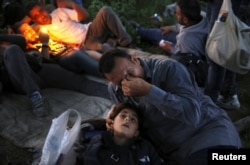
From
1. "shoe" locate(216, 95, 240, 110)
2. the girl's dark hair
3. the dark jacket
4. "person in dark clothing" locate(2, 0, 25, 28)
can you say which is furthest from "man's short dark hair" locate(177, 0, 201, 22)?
"person in dark clothing" locate(2, 0, 25, 28)

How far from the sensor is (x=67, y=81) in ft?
14.9

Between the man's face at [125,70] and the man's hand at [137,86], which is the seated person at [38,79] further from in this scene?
the man's hand at [137,86]

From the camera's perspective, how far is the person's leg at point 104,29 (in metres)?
5.16

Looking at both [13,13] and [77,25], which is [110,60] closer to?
[77,25]

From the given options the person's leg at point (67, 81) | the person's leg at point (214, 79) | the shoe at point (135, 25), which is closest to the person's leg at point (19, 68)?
the person's leg at point (67, 81)

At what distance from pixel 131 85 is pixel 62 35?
3.08 meters

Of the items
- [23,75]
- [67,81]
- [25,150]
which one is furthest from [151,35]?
[25,150]

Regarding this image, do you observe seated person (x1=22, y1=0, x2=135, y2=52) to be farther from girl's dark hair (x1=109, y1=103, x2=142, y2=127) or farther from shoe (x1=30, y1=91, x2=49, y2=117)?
girl's dark hair (x1=109, y1=103, x2=142, y2=127)

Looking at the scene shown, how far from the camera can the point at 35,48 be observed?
198 inches

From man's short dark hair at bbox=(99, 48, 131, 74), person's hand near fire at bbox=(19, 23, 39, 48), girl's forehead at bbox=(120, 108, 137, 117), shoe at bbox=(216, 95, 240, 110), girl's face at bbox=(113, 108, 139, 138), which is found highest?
man's short dark hair at bbox=(99, 48, 131, 74)

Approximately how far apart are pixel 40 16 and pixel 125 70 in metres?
2.82

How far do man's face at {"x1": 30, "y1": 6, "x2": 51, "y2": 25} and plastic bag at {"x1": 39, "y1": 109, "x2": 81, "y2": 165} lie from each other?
2.44 m

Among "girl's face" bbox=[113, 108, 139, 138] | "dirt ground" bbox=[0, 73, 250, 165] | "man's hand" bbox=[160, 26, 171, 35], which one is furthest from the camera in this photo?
"man's hand" bbox=[160, 26, 171, 35]

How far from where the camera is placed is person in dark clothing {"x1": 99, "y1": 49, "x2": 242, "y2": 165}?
249 centimetres
